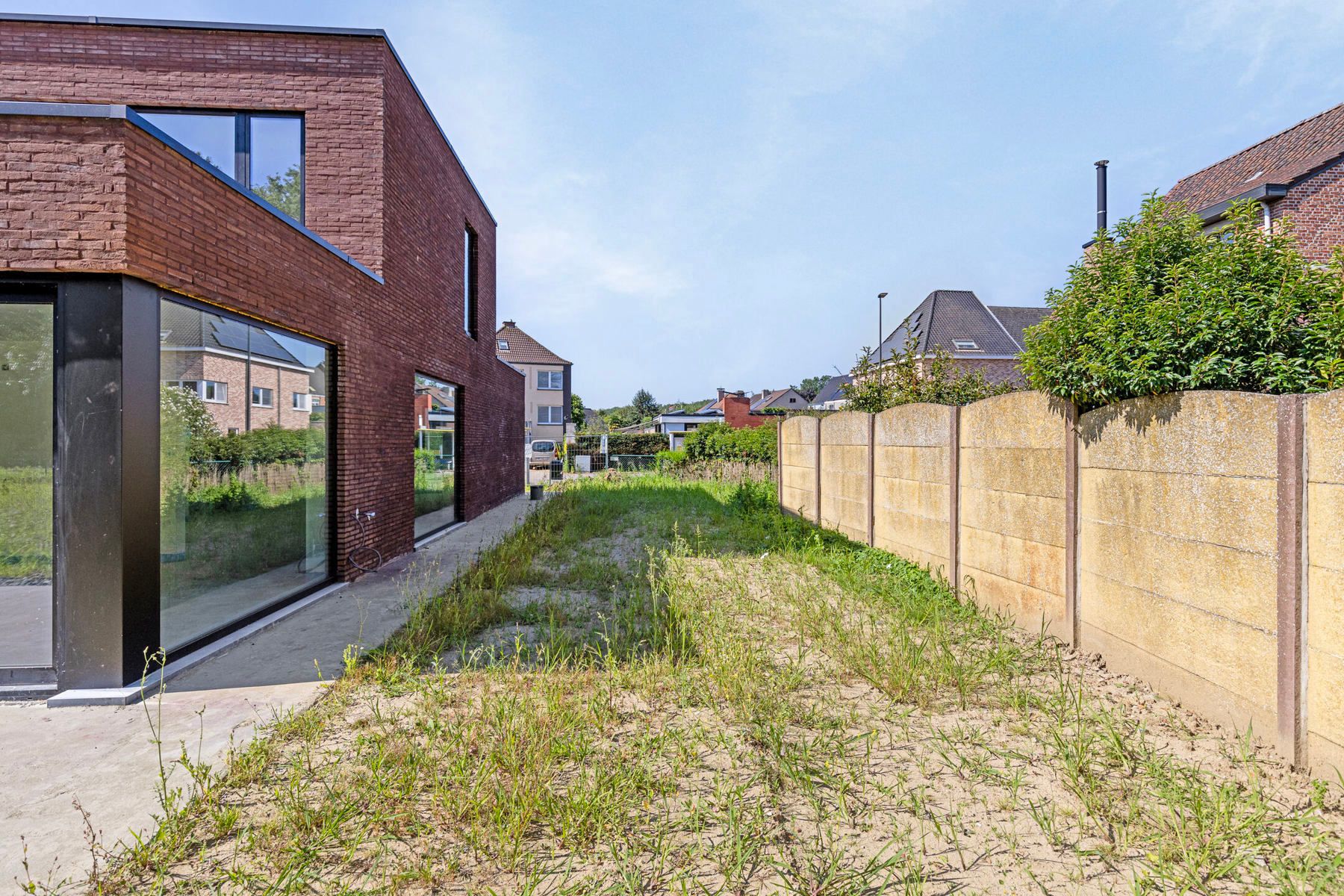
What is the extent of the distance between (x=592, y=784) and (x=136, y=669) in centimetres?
333

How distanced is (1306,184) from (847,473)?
540 inches

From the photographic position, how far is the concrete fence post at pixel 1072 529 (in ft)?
14.4

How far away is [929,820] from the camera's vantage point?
2.60m

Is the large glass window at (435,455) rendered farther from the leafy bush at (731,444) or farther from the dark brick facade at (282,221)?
the leafy bush at (731,444)

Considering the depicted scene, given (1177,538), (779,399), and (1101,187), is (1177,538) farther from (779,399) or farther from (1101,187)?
(779,399)

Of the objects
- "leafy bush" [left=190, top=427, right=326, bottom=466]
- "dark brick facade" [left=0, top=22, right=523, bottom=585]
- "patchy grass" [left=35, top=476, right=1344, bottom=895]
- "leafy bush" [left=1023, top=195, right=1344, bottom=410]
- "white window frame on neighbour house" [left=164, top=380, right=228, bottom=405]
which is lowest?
"patchy grass" [left=35, top=476, right=1344, bottom=895]

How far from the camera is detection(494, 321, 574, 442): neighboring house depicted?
39531 millimetres

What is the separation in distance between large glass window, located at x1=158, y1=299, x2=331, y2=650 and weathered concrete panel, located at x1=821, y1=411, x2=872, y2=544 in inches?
249

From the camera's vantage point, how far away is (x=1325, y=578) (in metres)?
2.72

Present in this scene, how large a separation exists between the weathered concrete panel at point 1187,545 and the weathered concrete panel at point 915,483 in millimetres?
1767

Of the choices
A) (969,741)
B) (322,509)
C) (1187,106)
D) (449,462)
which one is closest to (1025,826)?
(969,741)

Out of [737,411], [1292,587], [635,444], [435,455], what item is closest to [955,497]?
[1292,587]

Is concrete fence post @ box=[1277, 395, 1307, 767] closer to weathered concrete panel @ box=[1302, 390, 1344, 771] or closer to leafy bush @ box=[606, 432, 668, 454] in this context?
weathered concrete panel @ box=[1302, 390, 1344, 771]

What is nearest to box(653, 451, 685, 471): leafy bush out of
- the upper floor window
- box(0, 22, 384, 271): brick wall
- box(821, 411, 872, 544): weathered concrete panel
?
box(821, 411, 872, 544): weathered concrete panel
